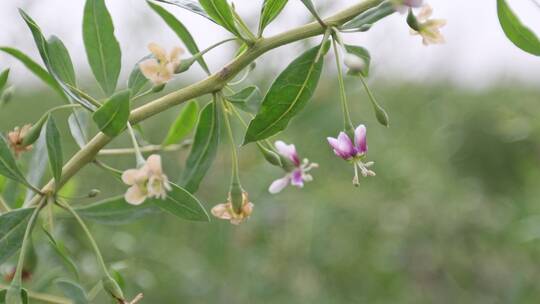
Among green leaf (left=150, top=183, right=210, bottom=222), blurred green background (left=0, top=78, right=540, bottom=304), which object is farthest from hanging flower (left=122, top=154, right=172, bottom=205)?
blurred green background (left=0, top=78, right=540, bottom=304)

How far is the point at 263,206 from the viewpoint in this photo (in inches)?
83.0

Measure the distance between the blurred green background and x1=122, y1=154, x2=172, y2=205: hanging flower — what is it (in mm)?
973

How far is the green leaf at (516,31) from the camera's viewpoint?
30.0 inches

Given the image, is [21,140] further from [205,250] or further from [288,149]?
[205,250]

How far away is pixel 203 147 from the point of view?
2.78 feet

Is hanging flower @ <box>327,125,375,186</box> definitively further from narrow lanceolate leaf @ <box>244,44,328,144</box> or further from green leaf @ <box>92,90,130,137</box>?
green leaf @ <box>92,90,130,137</box>

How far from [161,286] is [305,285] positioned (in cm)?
41

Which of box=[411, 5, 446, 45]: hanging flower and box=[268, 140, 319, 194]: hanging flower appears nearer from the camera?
box=[411, 5, 446, 45]: hanging flower

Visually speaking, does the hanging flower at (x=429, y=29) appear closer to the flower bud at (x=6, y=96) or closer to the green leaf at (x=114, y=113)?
the green leaf at (x=114, y=113)

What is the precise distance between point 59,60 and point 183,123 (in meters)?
0.27

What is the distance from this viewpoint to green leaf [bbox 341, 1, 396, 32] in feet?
2.41

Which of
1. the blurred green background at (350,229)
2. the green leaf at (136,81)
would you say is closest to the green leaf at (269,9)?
the green leaf at (136,81)

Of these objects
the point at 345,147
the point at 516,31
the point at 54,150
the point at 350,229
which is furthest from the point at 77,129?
the point at 350,229

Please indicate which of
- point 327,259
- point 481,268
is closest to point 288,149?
point 327,259
